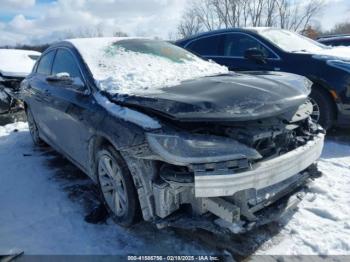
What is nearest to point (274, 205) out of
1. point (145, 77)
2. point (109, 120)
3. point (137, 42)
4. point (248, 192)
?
point (248, 192)

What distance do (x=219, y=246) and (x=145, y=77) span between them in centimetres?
169

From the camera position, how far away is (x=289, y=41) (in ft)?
19.9

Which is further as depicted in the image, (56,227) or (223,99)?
(56,227)

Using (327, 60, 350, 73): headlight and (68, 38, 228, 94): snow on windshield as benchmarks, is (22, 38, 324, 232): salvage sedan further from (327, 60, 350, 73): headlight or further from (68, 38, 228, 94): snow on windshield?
(327, 60, 350, 73): headlight

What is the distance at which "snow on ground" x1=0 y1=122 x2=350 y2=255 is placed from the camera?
9.27ft

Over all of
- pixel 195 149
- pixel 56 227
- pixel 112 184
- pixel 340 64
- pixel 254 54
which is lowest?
pixel 56 227

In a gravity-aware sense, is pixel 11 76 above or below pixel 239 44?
below

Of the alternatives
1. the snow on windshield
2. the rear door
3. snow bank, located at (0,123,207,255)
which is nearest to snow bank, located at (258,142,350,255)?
snow bank, located at (0,123,207,255)

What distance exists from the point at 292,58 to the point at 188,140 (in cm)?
374

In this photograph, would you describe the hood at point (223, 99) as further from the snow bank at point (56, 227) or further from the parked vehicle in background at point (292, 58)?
the parked vehicle in background at point (292, 58)

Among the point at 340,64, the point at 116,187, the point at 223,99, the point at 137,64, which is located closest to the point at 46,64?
the point at 137,64

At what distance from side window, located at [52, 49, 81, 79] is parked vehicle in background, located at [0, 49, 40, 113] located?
4.58m

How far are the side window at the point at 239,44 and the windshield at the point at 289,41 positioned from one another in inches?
7.8

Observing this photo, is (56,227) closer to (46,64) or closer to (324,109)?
(46,64)
